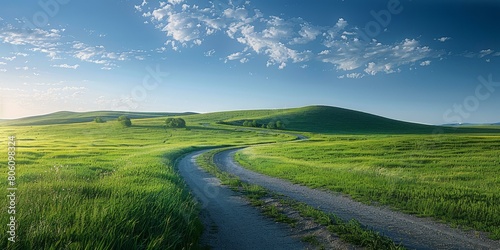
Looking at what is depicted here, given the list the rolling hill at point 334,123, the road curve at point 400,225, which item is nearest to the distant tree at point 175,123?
the rolling hill at point 334,123

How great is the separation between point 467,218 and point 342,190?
22.2ft

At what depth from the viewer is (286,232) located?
35.5ft

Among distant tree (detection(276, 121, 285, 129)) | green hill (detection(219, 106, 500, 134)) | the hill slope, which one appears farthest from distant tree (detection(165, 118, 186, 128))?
distant tree (detection(276, 121, 285, 129))

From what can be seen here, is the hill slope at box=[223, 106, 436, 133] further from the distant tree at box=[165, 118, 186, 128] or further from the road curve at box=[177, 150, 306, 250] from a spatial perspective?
the road curve at box=[177, 150, 306, 250]

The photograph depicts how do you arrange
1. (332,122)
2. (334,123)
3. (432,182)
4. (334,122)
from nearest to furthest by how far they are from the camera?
(432,182) < (334,123) < (332,122) < (334,122)

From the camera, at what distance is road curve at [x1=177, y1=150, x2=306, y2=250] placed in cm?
985

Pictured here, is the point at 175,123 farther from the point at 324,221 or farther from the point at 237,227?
the point at 324,221

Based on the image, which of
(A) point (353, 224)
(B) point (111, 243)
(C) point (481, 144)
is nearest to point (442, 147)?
(C) point (481, 144)

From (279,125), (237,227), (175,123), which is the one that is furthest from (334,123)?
(237,227)

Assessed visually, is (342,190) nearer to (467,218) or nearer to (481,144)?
(467,218)

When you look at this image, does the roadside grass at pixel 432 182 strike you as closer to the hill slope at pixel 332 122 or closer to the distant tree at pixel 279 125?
the distant tree at pixel 279 125

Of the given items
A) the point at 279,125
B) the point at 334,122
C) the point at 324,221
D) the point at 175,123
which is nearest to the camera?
the point at 324,221

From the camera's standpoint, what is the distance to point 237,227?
1157 cm

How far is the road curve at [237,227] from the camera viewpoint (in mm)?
9852
